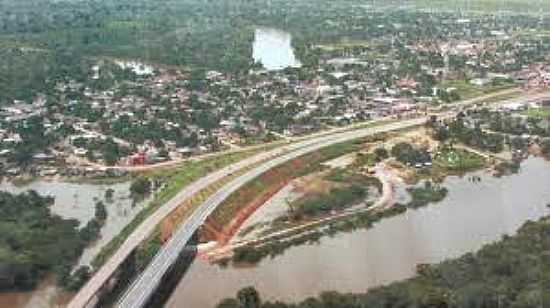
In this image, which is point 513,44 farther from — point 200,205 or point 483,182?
point 200,205

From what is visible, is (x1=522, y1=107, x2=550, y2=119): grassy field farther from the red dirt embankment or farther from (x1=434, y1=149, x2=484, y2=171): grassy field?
the red dirt embankment

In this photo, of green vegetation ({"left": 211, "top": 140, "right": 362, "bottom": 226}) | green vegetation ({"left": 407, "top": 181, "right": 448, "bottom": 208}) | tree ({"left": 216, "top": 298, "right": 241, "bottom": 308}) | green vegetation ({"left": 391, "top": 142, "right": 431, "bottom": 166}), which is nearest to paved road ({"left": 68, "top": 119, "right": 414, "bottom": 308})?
green vegetation ({"left": 211, "top": 140, "right": 362, "bottom": 226})

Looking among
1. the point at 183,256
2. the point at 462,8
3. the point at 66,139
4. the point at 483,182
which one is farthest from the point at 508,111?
the point at 462,8

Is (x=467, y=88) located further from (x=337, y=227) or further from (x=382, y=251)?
(x=382, y=251)

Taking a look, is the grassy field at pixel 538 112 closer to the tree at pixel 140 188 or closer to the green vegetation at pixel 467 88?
the green vegetation at pixel 467 88

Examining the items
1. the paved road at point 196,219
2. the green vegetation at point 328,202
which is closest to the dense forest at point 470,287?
the paved road at point 196,219
